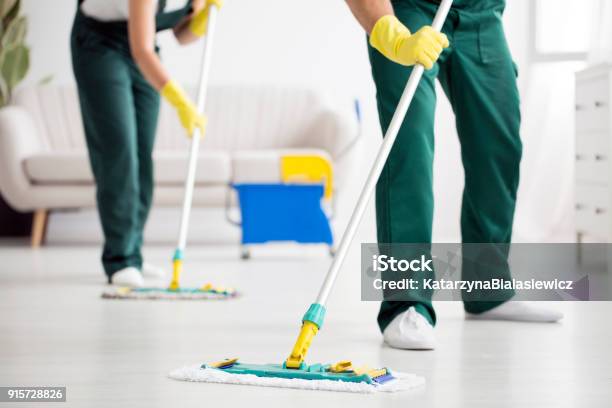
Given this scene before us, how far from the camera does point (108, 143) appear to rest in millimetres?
2809

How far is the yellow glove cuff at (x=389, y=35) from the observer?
5.34ft

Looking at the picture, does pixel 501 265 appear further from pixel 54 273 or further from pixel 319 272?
pixel 54 273

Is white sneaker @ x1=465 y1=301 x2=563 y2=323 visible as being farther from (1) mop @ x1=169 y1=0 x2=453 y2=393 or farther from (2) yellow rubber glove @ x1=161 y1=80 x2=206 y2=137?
(2) yellow rubber glove @ x1=161 y1=80 x2=206 y2=137

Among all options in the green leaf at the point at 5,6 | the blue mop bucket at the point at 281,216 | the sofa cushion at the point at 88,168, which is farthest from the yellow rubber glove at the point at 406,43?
the green leaf at the point at 5,6

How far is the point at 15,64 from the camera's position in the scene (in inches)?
196

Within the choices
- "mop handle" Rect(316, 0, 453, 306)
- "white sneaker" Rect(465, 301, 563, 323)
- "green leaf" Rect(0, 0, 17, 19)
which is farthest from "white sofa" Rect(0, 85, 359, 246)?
"mop handle" Rect(316, 0, 453, 306)

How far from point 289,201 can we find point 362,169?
1617 millimetres

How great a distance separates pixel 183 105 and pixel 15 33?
2748 millimetres

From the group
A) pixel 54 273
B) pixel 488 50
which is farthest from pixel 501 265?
pixel 54 273

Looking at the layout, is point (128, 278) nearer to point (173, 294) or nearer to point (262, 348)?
point (173, 294)

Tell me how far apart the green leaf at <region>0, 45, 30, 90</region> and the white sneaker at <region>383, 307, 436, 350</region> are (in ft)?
12.2

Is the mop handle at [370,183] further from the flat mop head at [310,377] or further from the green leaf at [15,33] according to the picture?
the green leaf at [15,33]

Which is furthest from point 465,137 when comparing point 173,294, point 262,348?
point 173,294

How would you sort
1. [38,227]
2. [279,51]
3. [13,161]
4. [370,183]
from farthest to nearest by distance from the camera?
[279,51] → [38,227] → [13,161] → [370,183]
